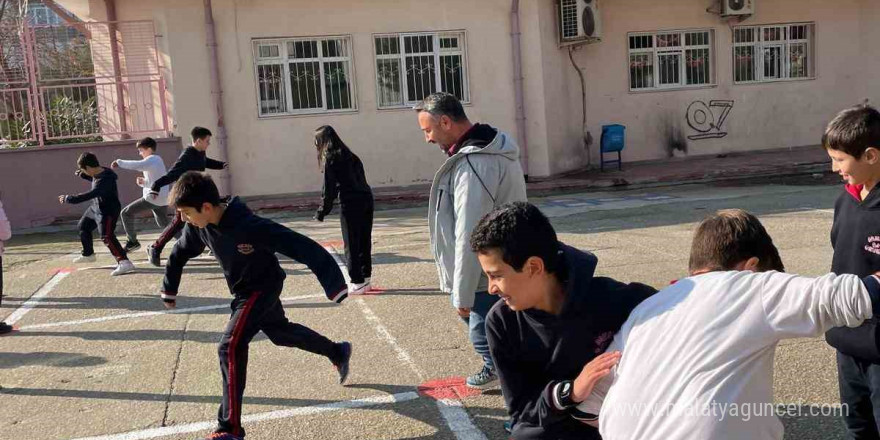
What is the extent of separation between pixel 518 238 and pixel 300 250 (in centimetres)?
210

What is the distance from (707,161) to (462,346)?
42.2 feet

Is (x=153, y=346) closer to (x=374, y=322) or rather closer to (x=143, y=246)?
(x=374, y=322)

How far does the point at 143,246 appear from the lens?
10.4 m

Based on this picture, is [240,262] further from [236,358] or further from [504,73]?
[504,73]

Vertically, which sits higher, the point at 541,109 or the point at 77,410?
the point at 541,109

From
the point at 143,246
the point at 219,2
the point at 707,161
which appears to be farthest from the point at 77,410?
the point at 707,161

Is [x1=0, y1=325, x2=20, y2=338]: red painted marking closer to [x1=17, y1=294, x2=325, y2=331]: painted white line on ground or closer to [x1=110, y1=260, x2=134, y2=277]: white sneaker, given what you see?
[x1=17, y1=294, x2=325, y2=331]: painted white line on ground

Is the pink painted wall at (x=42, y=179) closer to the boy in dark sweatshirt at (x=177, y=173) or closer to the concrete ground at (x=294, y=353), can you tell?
the concrete ground at (x=294, y=353)

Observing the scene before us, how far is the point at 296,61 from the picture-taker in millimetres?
14320

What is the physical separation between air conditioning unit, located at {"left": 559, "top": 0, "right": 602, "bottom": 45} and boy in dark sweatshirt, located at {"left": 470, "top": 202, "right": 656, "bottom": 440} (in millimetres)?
13567

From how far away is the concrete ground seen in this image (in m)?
4.21

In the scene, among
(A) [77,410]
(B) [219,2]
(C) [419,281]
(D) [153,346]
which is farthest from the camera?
(B) [219,2]

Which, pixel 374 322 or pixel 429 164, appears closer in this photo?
pixel 374 322

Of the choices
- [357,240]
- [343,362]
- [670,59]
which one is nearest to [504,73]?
[670,59]
